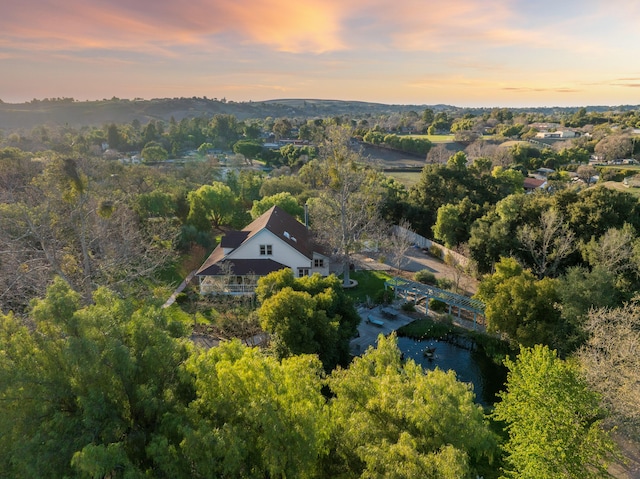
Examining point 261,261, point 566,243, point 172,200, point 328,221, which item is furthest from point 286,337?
point 172,200

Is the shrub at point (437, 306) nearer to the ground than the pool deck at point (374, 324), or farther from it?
farther from it

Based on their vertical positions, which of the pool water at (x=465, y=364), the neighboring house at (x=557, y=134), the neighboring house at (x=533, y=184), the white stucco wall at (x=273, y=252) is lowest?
the pool water at (x=465, y=364)

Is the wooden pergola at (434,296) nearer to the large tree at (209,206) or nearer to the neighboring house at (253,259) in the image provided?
the neighboring house at (253,259)

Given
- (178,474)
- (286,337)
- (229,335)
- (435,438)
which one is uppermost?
(178,474)

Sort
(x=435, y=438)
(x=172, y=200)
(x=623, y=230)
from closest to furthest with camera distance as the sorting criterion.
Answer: (x=435, y=438)
(x=623, y=230)
(x=172, y=200)

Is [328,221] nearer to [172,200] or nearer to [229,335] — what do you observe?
[229,335]

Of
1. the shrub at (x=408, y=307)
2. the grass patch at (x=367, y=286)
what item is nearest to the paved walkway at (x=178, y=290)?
the grass patch at (x=367, y=286)

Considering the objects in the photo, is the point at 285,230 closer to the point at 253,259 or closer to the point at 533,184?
the point at 253,259
